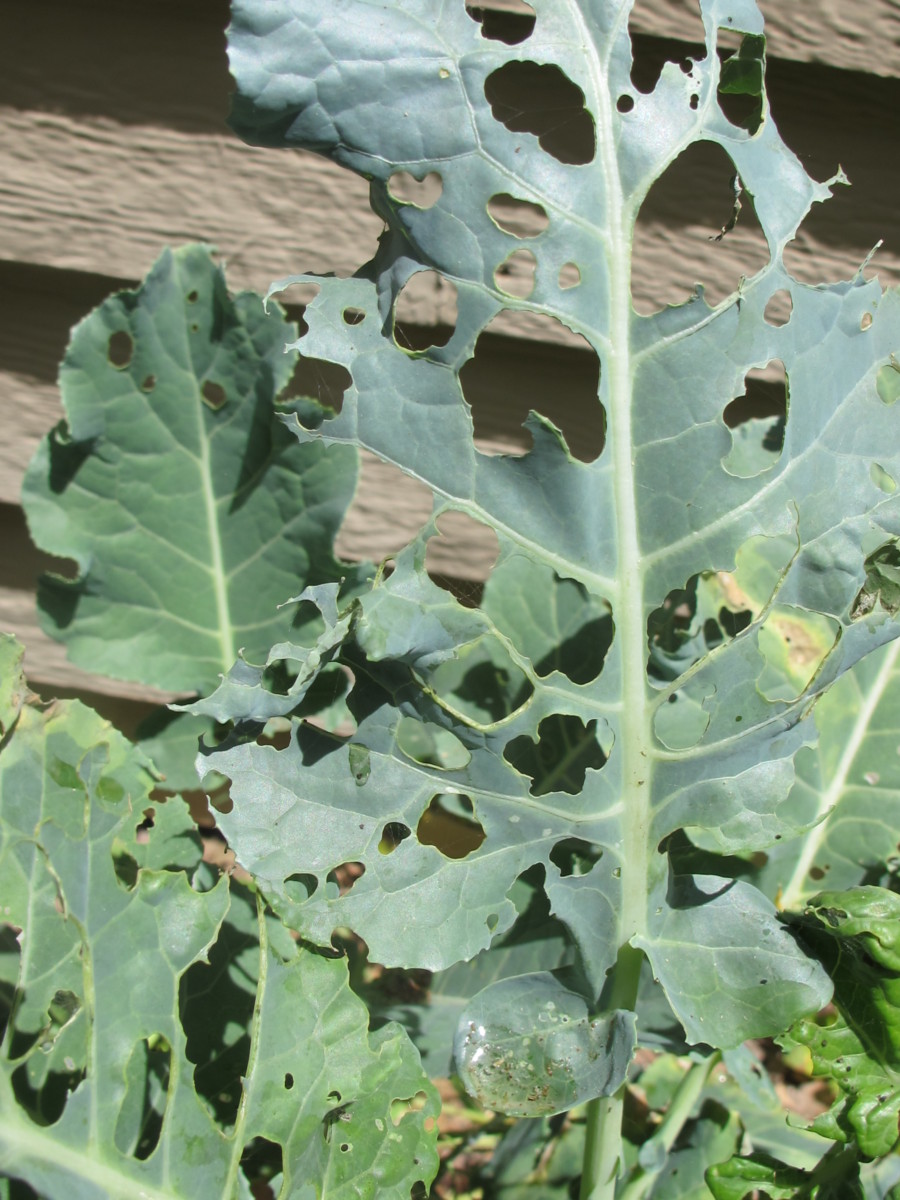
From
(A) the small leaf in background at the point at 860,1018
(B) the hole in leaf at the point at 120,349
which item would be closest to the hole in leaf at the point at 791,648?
(A) the small leaf in background at the point at 860,1018

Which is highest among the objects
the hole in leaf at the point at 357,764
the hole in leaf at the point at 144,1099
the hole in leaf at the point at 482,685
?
the hole in leaf at the point at 357,764

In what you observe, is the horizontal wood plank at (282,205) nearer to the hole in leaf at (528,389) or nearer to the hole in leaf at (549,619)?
the hole in leaf at (528,389)

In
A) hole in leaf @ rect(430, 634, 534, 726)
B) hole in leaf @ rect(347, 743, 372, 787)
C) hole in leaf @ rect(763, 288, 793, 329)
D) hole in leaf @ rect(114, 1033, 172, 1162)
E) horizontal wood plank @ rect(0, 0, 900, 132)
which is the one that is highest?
horizontal wood plank @ rect(0, 0, 900, 132)

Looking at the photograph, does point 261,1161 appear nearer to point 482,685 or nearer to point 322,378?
point 482,685

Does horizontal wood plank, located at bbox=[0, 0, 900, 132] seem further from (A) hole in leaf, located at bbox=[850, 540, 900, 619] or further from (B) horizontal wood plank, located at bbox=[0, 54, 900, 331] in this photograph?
(A) hole in leaf, located at bbox=[850, 540, 900, 619]

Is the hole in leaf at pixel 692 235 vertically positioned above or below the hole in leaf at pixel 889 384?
above

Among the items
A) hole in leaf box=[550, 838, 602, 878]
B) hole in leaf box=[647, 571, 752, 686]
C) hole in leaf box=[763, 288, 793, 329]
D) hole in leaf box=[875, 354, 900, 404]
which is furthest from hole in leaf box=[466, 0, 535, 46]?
hole in leaf box=[550, 838, 602, 878]

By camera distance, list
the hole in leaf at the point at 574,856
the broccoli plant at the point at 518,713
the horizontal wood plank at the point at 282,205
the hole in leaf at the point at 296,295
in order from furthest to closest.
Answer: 1. the hole in leaf at the point at 296,295
2. the horizontal wood plank at the point at 282,205
3. the hole in leaf at the point at 574,856
4. the broccoli plant at the point at 518,713

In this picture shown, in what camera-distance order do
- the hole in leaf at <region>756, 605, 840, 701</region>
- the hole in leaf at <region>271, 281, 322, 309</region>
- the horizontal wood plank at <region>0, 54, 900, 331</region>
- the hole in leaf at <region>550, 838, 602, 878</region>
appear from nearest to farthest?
the hole in leaf at <region>550, 838, 602, 878</region>
the hole in leaf at <region>756, 605, 840, 701</region>
the horizontal wood plank at <region>0, 54, 900, 331</region>
the hole in leaf at <region>271, 281, 322, 309</region>
